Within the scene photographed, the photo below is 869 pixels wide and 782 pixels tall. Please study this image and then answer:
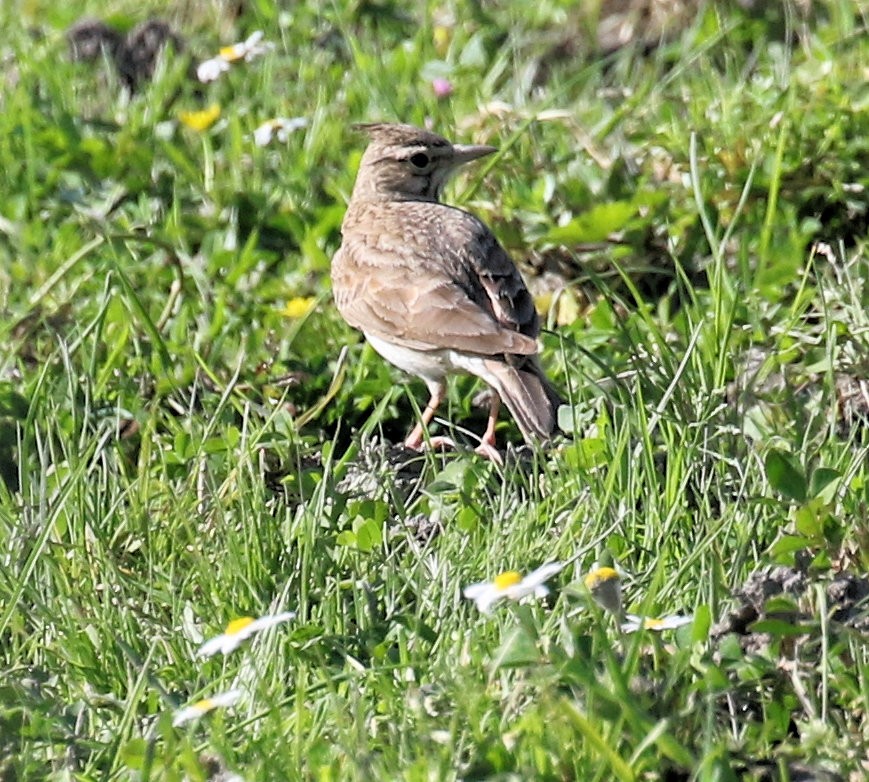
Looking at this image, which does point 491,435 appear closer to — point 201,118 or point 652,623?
point 652,623

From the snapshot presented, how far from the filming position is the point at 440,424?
5.48m

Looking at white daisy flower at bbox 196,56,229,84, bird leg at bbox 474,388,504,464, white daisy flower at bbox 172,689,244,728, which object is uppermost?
white daisy flower at bbox 196,56,229,84

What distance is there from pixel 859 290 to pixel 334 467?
1.69 m

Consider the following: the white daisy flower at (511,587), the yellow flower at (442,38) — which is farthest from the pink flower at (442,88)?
the white daisy flower at (511,587)

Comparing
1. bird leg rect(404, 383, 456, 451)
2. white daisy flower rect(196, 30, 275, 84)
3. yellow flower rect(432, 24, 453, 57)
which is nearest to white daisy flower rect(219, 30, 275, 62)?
white daisy flower rect(196, 30, 275, 84)

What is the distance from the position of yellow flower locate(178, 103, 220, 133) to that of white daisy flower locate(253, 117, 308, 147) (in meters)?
0.29

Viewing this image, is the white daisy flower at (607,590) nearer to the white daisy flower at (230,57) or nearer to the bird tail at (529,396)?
the bird tail at (529,396)

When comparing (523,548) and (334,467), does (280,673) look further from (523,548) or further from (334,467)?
(334,467)

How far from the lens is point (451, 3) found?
7.98 meters

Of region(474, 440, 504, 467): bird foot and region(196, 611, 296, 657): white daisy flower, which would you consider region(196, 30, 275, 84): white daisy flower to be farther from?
region(196, 611, 296, 657): white daisy flower

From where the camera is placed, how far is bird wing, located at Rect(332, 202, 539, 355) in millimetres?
5090

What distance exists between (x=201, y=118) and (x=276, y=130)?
45cm

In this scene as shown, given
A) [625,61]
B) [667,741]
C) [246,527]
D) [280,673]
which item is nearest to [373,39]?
[625,61]

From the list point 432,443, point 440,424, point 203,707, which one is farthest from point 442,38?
point 203,707
